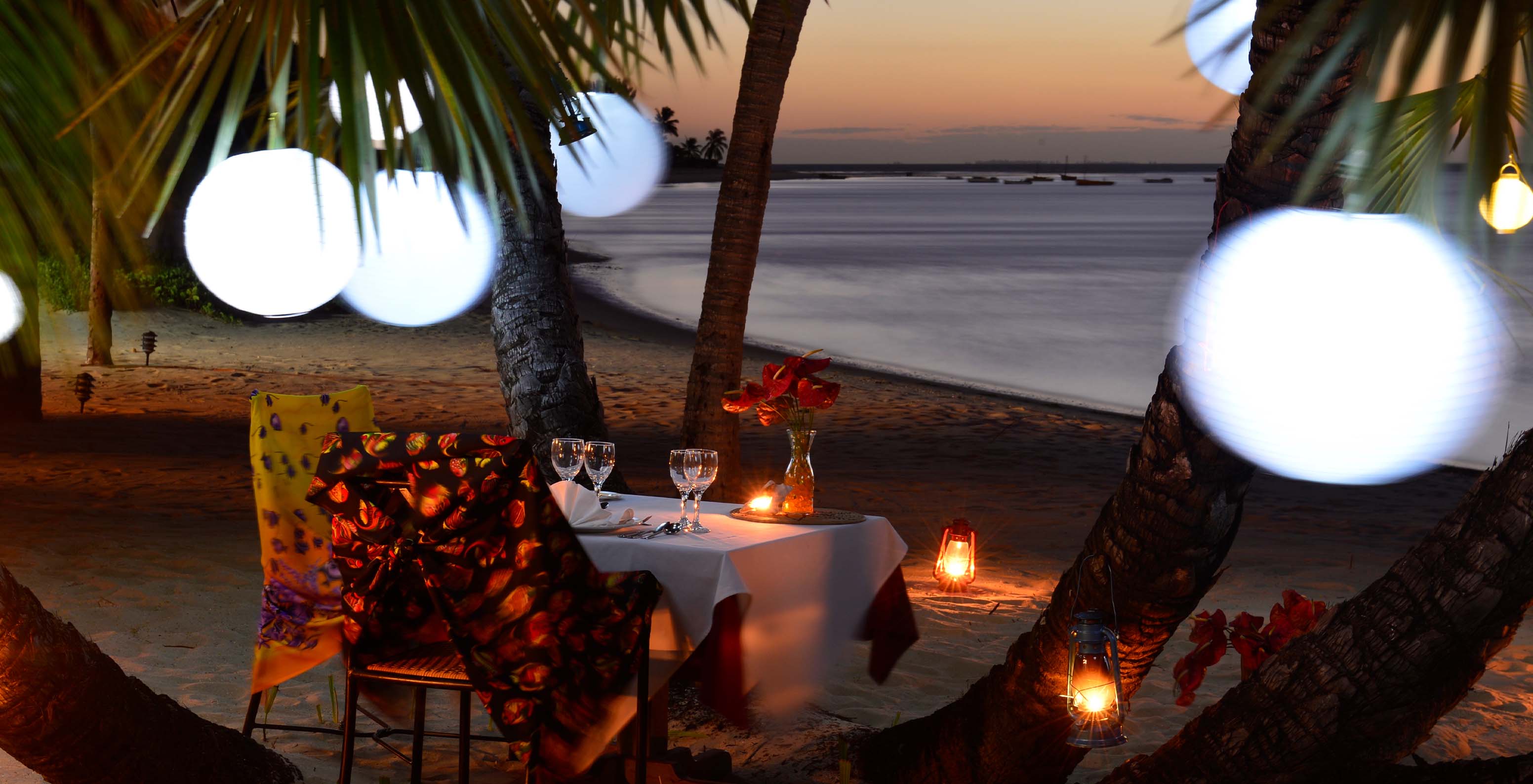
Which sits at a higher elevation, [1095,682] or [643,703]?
[1095,682]

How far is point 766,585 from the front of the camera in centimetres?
323

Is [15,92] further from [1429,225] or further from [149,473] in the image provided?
[149,473]

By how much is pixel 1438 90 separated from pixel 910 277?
112ft

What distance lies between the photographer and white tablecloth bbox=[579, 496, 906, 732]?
10.2 feet

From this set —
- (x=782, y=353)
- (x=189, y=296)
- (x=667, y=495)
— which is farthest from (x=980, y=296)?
(x=667, y=495)

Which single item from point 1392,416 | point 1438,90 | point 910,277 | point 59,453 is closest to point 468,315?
point 59,453

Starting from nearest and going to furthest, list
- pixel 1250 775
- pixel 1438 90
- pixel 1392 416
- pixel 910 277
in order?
1. pixel 1438 90
2. pixel 1250 775
3. pixel 1392 416
4. pixel 910 277

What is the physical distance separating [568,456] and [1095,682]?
1690 mm

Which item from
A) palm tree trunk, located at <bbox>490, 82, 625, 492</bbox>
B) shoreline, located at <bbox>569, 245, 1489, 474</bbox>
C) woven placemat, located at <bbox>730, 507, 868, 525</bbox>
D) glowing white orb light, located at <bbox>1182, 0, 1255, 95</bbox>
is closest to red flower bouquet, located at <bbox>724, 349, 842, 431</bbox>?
woven placemat, located at <bbox>730, 507, 868, 525</bbox>

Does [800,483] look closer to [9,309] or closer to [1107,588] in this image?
[1107,588]

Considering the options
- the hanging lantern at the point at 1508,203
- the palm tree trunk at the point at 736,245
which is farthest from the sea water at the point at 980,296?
the palm tree trunk at the point at 736,245

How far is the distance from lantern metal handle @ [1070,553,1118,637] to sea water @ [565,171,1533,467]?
0.90 m

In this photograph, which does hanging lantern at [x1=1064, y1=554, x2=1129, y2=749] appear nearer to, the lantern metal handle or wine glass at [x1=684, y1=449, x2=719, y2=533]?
the lantern metal handle

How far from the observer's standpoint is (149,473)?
26.0ft
